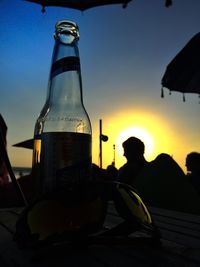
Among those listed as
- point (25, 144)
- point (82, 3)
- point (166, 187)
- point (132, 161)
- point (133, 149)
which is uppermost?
point (82, 3)

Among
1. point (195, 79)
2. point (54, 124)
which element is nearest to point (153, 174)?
point (54, 124)

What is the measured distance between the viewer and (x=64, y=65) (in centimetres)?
72

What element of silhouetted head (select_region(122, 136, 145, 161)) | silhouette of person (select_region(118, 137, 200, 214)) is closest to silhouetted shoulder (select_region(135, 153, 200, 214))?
silhouette of person (select_region(118, 137, 200, 214))

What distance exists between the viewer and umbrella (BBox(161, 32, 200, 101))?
9.98ft

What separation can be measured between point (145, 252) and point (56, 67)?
528 mm

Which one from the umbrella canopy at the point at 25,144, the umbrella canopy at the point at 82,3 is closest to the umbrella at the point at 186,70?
the umbrella canopy at the point at 82,3

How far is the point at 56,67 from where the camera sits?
0.72 m

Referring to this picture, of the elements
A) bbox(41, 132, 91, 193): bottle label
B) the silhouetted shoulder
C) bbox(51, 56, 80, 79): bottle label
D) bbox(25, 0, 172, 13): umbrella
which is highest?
bbox(25, 0, 172, 13): umbrella

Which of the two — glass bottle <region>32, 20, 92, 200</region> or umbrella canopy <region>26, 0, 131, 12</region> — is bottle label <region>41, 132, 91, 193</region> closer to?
glass bottle <region>32, 20, 92, 200</region>

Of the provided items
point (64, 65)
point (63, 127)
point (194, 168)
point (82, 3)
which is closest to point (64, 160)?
point (63, 127)

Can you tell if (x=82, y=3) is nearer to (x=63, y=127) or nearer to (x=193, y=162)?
(x=193, y=162)

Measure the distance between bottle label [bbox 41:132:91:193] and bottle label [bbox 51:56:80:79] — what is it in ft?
0.74

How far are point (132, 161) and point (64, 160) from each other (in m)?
2.55

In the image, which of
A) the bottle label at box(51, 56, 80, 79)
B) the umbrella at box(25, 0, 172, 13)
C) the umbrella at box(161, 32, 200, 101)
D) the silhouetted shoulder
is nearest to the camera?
the bottle label at box(51, 56, 80, 79)
